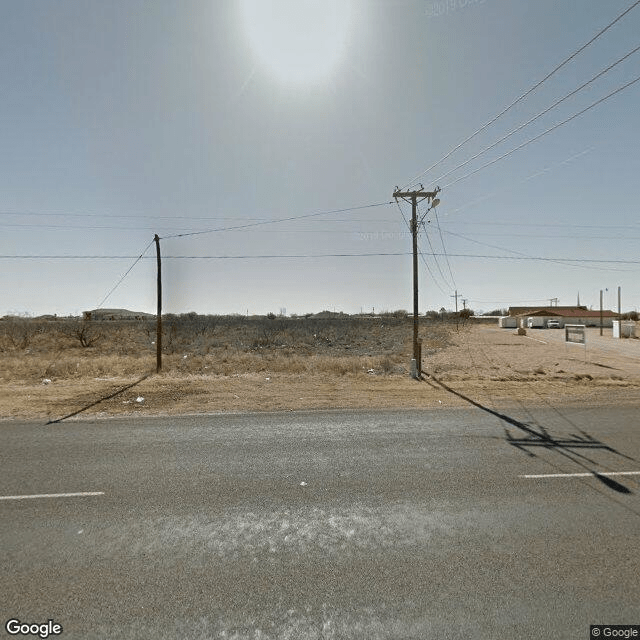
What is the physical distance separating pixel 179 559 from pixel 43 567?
1.14 meters

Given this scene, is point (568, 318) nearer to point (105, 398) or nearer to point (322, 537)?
point (105, 398)

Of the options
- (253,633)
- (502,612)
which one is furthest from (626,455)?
(253,633)

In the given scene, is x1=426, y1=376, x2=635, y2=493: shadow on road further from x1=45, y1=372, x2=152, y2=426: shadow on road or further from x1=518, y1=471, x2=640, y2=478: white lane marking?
x1=45, y1=372, x2=152, y2=426: shadow on road

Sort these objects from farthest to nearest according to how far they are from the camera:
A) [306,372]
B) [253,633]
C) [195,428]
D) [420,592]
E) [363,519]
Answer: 1. [306,372]
2. [195,428]
3. [363,519]
4. [420,592]
5. [253,633]

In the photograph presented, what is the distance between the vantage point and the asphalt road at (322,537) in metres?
2.75

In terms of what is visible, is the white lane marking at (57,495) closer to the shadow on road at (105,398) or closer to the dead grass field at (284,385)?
the shadow on road at (105,398)

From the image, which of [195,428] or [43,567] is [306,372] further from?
[43,567]

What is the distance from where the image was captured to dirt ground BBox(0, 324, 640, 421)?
9750 millimetres

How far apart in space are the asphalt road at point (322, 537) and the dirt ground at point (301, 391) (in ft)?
9.68

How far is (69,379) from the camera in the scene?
14.2m

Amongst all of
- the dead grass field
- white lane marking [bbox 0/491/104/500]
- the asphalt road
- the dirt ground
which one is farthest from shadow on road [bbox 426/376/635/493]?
white lane marking [bbox 0/491/104/500]

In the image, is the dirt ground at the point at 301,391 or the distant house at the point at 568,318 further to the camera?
the distant house at the point at 568,318

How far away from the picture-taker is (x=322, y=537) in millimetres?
3752

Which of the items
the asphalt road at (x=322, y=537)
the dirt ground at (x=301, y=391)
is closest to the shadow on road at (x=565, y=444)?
the asphalt road at (x=322, y=537)
